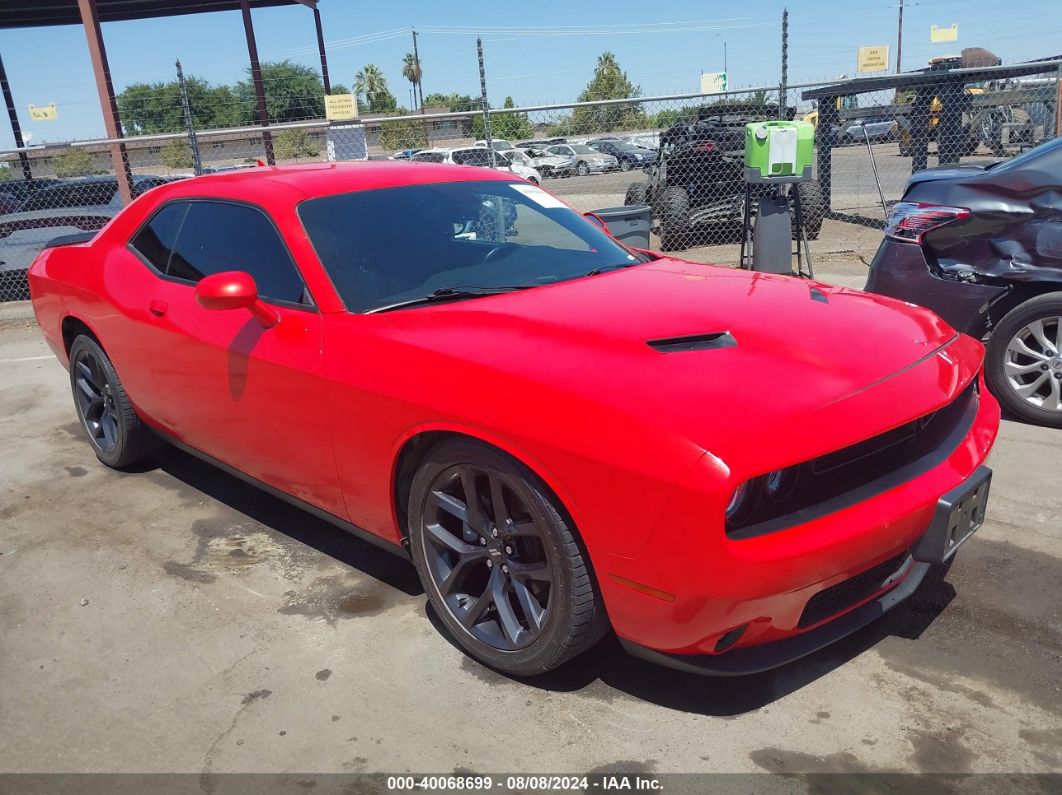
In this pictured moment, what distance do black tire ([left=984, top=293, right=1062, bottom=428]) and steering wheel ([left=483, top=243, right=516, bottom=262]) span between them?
280 cm

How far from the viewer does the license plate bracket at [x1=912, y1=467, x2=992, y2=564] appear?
2.46 m

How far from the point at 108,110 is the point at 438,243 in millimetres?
10603

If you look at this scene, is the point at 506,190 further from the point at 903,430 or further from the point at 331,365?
the point at 903,430

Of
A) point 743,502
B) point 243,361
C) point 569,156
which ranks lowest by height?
point 569,156

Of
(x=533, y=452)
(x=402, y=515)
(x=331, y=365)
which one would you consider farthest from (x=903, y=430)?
(x=331, y=365)

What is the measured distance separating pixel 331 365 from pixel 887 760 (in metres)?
2.05

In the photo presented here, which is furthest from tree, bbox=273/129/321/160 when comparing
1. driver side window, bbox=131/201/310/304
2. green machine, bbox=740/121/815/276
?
driver side window, bbox=131/201/310/304

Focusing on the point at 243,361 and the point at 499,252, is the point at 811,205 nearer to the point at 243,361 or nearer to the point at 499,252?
the point at 499,252

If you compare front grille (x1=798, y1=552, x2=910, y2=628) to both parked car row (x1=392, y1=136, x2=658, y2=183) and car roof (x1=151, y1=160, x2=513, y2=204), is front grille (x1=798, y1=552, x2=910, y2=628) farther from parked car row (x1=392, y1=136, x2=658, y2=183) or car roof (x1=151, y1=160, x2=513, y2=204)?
parked car row (x1=392, y1=136, x2=658, y2=183)

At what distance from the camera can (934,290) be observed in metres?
4.77

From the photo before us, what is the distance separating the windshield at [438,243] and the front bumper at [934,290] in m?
1.88

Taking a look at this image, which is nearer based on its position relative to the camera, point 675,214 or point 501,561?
point 501,561

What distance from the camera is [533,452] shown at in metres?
2.36

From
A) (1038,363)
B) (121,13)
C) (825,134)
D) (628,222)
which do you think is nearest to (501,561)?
(1038,363)
